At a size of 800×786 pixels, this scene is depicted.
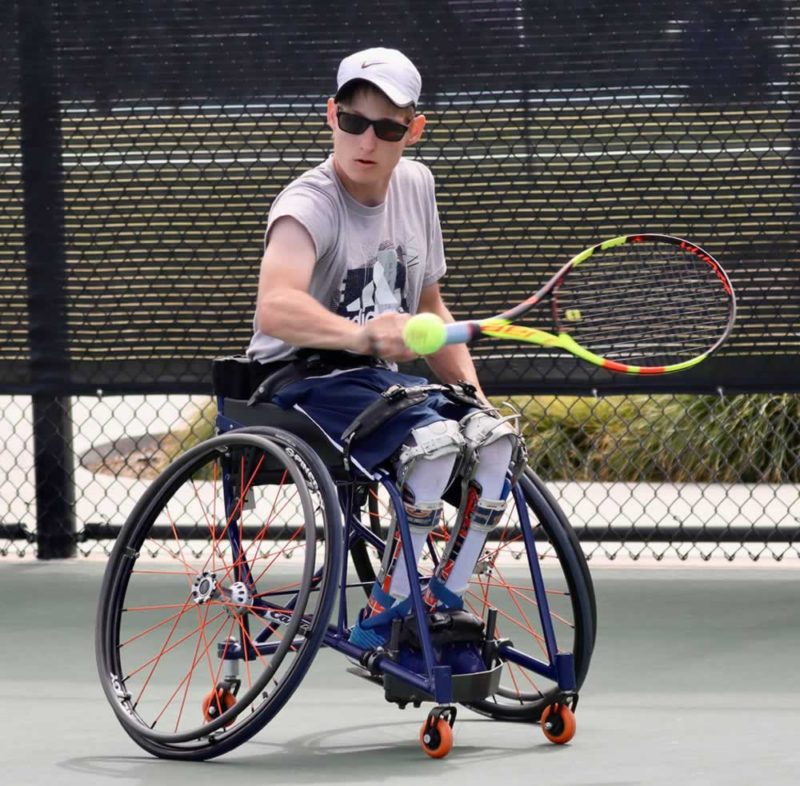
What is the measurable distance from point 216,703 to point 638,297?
3.84ft

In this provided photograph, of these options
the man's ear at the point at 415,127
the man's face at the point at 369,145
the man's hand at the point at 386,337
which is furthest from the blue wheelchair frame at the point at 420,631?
the man's ear at the point at 415,127

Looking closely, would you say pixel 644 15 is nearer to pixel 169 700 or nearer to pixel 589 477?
pixel 169 700

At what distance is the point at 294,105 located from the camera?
199 inches

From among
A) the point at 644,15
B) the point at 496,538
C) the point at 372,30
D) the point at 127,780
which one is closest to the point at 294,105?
the point at 372,30

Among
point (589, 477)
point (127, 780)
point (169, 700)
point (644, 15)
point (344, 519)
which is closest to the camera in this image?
point (127, 780)

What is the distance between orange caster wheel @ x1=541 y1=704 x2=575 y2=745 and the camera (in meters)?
3.42

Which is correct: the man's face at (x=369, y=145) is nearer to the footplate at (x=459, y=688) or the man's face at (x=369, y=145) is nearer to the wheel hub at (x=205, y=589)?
the wheel hub at (x=205, y=589)

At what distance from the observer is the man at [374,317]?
3281 mm

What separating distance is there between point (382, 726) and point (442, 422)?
0.72 meters

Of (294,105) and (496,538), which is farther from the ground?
(294,105)

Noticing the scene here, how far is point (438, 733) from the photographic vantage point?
329 cm

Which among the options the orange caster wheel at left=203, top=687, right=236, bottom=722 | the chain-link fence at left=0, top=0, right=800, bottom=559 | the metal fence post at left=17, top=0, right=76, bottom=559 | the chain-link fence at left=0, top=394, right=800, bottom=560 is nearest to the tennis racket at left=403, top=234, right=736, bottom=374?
the orange caster wheel at left=203, top=687, right=236, bottom=722

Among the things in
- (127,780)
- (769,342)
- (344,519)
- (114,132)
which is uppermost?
(114,132)

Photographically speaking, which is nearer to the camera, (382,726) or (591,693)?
(382,726)
